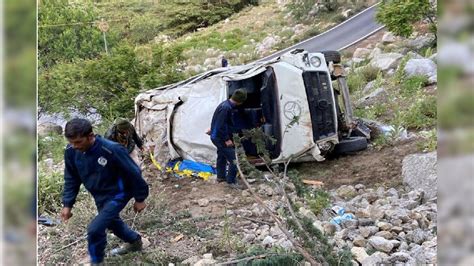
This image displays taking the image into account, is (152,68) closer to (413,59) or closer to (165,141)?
(165,141)

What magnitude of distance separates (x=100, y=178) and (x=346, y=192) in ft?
3.73

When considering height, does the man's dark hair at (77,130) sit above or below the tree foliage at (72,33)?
below

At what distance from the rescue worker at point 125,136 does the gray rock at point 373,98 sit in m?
1.28

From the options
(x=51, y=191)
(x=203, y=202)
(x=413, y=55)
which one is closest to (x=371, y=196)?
(x=413, y=55)

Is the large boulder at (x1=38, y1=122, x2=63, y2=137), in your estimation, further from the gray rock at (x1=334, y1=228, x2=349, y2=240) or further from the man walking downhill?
the gray rock at (x1=334, y1=228, x2=349, y2=240)


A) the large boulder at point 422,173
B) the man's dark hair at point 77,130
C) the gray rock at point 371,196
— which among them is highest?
the man's dark hair at point 77,130

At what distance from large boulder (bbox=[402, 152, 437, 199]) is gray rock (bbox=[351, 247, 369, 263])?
1.24 feet

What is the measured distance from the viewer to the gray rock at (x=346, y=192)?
2488mm

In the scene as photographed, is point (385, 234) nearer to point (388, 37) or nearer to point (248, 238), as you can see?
point (248, 238)

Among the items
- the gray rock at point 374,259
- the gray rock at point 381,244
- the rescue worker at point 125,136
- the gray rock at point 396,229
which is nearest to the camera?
the gray rock at point 374,259

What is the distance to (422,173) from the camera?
230cm

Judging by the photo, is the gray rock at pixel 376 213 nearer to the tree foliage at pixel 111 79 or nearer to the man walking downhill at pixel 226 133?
the man walking downhill at pixel 226 133

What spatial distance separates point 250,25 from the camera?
263cm

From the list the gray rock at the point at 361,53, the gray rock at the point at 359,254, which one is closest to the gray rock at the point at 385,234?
the gray rock at the point at 359,254
